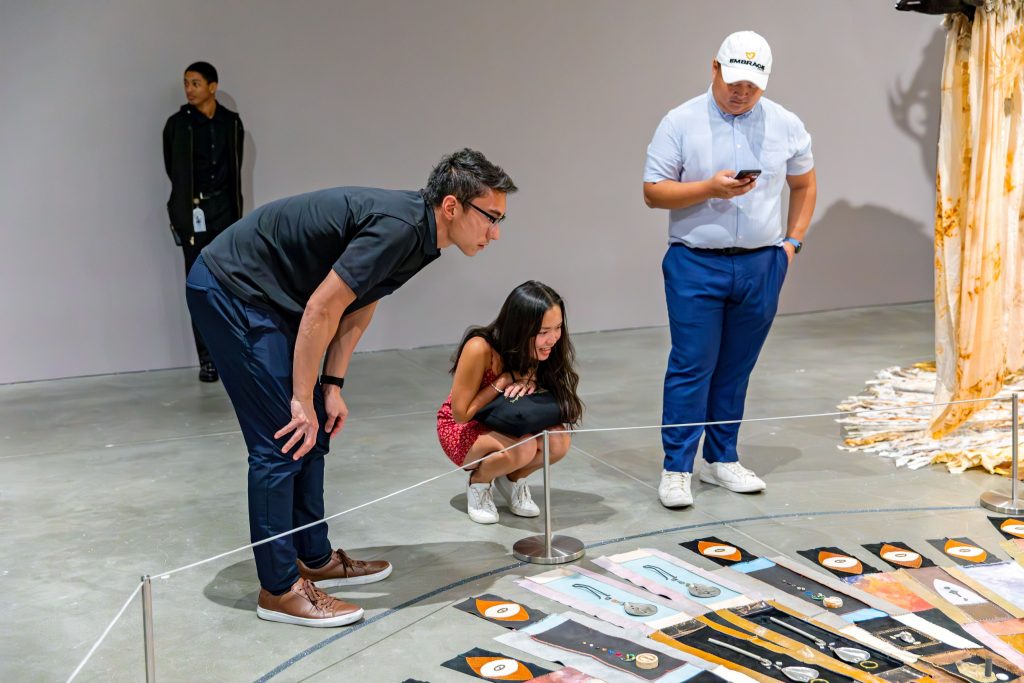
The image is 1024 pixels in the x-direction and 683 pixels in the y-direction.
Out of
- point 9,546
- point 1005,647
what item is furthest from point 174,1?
point 1005,647

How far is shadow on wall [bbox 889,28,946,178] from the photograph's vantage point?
Result: 8.42m

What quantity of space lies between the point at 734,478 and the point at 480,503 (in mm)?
950

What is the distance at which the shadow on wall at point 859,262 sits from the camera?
27.5ft

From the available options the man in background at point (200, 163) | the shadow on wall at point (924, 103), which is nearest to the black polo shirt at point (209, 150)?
the man in background at point (200, 163)

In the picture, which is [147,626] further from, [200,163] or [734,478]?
[200,163]

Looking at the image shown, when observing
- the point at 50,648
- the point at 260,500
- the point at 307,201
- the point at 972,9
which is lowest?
the point at 50,648

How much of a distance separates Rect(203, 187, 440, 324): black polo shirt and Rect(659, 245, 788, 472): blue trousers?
1289 mm

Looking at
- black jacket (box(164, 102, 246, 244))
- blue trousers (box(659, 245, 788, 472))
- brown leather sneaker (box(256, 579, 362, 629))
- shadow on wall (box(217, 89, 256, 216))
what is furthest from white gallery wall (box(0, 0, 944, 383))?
brown leather sneaker (box(256, 579, 362, 629))

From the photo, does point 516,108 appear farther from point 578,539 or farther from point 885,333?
point 578,539

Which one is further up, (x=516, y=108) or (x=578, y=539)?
(x=516, y=108)

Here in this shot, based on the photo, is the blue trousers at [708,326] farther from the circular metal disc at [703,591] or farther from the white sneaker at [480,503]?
the circular metal disc at [703,591]

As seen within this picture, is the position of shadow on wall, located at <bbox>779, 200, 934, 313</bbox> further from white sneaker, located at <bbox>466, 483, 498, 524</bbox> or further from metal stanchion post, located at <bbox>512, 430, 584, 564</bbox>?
metal stanchion post, located at <bbox>512, 430, 584, 564</bbox>

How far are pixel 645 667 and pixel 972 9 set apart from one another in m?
3.16

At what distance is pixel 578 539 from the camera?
3.70 m
